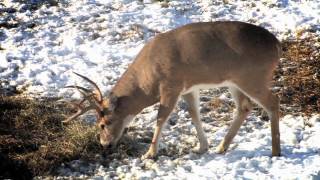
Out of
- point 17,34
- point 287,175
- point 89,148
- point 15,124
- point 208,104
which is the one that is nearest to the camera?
point 287,175

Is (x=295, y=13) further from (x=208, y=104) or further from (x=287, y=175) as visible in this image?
(x=287, y=175)

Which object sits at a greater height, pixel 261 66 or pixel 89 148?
pixel 261 66

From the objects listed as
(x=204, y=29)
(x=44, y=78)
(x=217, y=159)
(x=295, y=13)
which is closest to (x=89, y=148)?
(x=217, y=159)

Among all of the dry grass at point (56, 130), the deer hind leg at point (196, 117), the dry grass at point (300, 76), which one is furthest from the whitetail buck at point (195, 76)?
the dry grass at point (300, 76)

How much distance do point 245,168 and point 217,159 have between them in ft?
1.67

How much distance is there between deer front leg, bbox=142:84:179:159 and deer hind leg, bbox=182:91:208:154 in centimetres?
52

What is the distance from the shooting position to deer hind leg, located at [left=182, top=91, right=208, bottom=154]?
8133 millimetres

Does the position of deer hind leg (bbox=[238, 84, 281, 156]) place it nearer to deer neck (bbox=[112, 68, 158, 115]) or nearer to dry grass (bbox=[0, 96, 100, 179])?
deer neck (bbox=[112, 68, 158, 115])

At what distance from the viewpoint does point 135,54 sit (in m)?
11.9

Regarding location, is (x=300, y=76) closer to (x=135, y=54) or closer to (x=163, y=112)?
(x=163, y=112)

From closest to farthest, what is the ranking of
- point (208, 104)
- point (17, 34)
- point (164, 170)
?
1. point (164, 170)
2. point (208, 104)
3. point (17, 34)

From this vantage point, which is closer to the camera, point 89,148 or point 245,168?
point 245,168

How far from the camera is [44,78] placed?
428 inches

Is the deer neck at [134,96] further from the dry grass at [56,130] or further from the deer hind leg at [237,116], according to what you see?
the deer hind leg at [237,116]
